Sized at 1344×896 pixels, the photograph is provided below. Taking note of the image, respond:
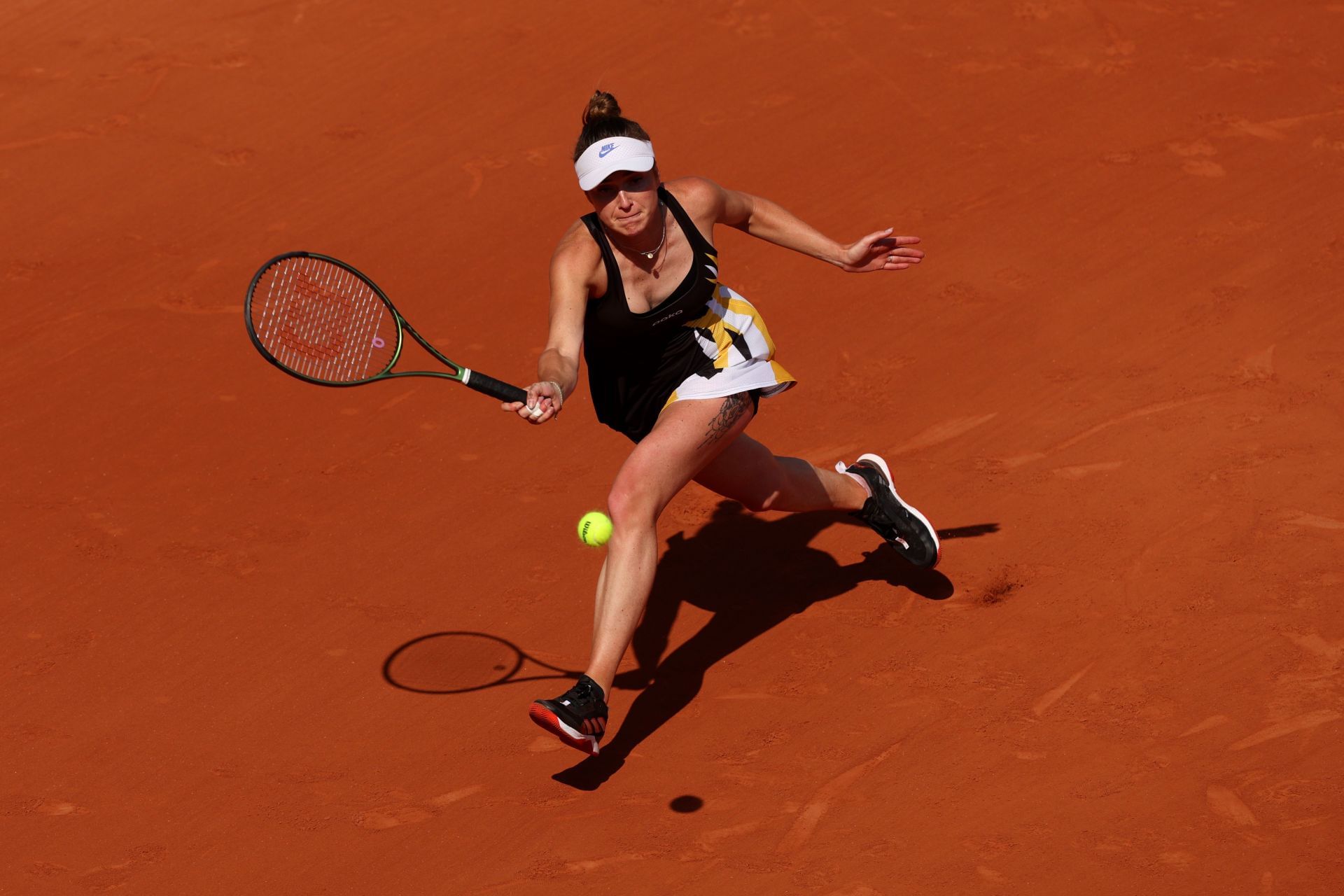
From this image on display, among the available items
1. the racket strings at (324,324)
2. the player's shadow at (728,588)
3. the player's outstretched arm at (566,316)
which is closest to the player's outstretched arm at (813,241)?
the player's outstretched arm at (566,316)

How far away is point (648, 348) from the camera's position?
16.6 feet

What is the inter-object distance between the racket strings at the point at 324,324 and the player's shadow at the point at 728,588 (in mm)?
1412

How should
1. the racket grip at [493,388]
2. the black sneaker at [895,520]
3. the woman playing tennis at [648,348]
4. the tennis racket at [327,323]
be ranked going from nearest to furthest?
the racket grip at [493,388], the woman playing tennis at [648,348], the tennis racket at [327,323], the black sneaker at [895,520]

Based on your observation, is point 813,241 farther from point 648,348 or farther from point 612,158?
point 612,158

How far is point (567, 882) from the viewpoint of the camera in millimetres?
4512

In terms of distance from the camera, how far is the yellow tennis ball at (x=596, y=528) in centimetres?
497

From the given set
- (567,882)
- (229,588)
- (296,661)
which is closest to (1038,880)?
(567,882)

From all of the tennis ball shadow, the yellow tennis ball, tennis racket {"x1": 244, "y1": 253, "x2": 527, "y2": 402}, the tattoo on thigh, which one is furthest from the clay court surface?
tennis racket {"x1": 244, "y1": 253, "x2": 527, "y2": 402}

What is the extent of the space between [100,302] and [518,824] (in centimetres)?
453

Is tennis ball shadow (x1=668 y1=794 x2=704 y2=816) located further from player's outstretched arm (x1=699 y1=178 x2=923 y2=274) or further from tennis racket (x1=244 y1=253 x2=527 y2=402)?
player's outstretched arm (x1=699 y1=178 x2=923 y2=274)

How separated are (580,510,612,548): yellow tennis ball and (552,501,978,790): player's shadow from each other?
2.23 ft

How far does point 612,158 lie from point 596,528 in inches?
46.0

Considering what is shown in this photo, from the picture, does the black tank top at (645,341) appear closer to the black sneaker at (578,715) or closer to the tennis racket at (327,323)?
the tennis racket at (327,323)

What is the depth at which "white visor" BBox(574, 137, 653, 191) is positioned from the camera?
4.72 meters
